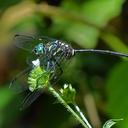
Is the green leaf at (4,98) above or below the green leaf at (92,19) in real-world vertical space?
below

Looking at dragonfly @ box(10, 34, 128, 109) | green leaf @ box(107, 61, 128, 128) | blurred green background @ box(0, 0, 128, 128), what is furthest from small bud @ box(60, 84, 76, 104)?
blurred green background @ box(0, 0, 128, 128)

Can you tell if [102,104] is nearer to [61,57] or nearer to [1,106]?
[1,106]

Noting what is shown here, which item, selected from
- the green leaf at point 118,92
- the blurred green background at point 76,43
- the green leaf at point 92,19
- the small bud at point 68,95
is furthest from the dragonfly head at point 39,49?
the green leaf at point 92,19

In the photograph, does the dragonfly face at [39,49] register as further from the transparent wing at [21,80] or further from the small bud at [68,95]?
the small bud at [68,95]

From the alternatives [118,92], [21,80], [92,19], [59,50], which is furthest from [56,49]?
[92,19]

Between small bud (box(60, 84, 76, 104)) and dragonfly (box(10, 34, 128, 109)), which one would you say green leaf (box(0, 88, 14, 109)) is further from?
small bud (box(60, 84, 76, 104))

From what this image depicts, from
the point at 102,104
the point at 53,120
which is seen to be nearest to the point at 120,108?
the point at 102,104
